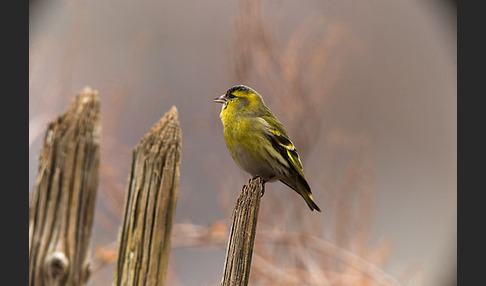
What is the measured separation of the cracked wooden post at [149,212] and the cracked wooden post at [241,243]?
1.08 feet

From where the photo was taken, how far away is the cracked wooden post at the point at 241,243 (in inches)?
113

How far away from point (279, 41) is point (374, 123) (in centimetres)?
143

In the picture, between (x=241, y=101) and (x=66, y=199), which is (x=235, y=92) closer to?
(x=241, y=101)

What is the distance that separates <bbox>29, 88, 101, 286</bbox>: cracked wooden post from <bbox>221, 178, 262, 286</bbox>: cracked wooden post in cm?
71

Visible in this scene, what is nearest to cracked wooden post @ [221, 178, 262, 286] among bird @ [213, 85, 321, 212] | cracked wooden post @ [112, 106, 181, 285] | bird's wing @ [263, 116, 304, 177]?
cracked wooden post @ [112, 106, 181, 285]

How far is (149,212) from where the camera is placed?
2793 millimetres

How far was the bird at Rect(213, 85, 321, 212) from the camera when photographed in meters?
4.36

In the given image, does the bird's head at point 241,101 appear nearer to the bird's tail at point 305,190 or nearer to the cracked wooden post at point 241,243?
the bird's tail at point 305,190

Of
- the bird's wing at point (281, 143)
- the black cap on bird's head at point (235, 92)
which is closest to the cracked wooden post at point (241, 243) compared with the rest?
the bird's wing at point (281, 143)

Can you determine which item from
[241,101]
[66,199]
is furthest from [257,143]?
[66,199]

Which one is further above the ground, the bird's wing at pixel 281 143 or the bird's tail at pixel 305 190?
the bird's wing at pixel 281 143

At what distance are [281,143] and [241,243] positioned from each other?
169 cm

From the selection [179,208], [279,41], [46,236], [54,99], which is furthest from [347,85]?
[46,236]

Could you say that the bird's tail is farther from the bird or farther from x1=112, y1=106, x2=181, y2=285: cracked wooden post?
x1=112, y1=106, x2=181, y2=285: cracked wooden post
